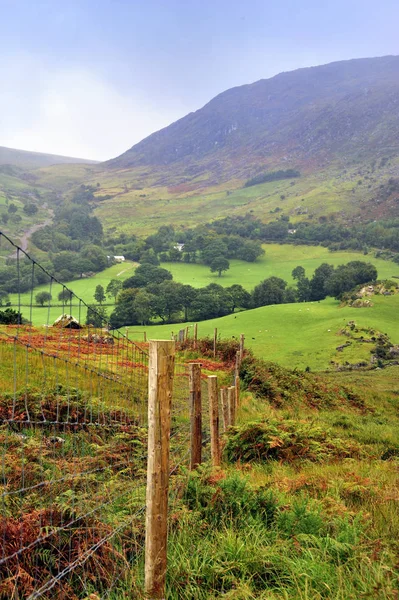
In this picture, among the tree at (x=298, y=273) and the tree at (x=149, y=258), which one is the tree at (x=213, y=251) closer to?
the tree at (x=149, y=258)

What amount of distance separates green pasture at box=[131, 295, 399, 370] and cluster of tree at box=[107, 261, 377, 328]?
968cm

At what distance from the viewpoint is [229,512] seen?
502 centimetres

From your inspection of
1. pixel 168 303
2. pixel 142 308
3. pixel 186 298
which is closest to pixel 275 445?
pixel 142 308

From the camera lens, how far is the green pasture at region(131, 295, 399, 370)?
6366 cm

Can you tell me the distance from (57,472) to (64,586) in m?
2.28

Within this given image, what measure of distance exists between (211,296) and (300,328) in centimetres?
3088

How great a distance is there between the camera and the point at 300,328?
79.4m

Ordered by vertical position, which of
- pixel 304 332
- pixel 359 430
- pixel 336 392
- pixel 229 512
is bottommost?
pixel 304 332

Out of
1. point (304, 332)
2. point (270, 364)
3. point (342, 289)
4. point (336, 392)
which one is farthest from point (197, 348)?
point (342, 289)

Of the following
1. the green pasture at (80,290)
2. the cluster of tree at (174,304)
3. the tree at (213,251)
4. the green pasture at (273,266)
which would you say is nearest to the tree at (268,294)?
the cluster of tree at (174,304)

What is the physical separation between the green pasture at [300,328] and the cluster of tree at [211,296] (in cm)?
968

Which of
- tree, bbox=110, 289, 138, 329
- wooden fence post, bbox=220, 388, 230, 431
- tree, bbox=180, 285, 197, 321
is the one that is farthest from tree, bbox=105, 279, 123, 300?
wooden fence post, bbox=220, 388, 230, 431

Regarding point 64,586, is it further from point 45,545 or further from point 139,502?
point 139,502

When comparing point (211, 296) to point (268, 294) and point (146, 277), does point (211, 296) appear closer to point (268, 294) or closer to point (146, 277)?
point (268, 294)
